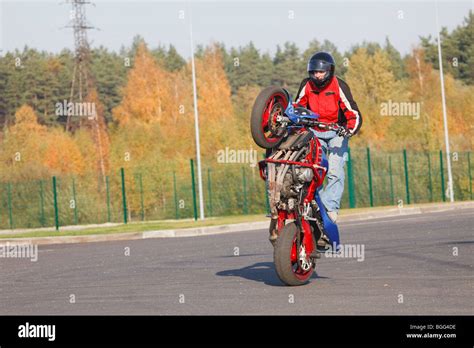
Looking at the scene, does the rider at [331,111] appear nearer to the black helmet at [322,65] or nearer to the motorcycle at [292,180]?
the black helmet at [322,65]

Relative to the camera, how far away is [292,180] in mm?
10352

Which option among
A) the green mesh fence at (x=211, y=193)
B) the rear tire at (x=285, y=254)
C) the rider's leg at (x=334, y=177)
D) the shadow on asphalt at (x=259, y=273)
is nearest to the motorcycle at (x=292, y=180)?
the rear tire at (x=285, y=254)

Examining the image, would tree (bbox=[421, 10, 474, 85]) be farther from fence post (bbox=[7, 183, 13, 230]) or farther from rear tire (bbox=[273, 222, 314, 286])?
rear tire (bbox=[273, 222, 314, 286])

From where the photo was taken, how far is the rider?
10961 mm

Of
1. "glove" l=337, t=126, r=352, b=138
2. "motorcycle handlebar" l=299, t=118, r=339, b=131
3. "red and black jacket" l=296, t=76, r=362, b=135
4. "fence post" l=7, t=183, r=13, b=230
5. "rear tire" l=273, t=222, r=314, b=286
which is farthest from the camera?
"fence post" l=7, t=183, r=13, b=230

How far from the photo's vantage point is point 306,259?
10539 mm

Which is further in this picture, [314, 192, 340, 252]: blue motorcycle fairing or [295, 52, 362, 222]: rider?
[295, 52, 362, 222]: rider

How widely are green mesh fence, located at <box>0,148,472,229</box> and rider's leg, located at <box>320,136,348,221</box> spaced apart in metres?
31.1

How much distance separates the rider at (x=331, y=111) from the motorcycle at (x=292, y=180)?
0.67ft

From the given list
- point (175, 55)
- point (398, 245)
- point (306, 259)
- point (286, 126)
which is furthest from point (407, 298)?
point (175, 55)

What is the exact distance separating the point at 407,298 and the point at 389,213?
2140cm

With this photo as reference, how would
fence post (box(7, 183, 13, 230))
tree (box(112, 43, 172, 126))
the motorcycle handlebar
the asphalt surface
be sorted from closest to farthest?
the asphalt surface < the motorcycle handlebar < fence post (box(7, 183, 13, 230)) < tree (box(112, 43, 172, 126))

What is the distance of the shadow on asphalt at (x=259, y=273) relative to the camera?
11.2 m

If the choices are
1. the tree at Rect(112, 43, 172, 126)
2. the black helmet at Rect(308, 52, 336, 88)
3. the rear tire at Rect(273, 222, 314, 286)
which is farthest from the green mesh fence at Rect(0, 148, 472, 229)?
the tree at Rect(112, 43, 172, 126)
